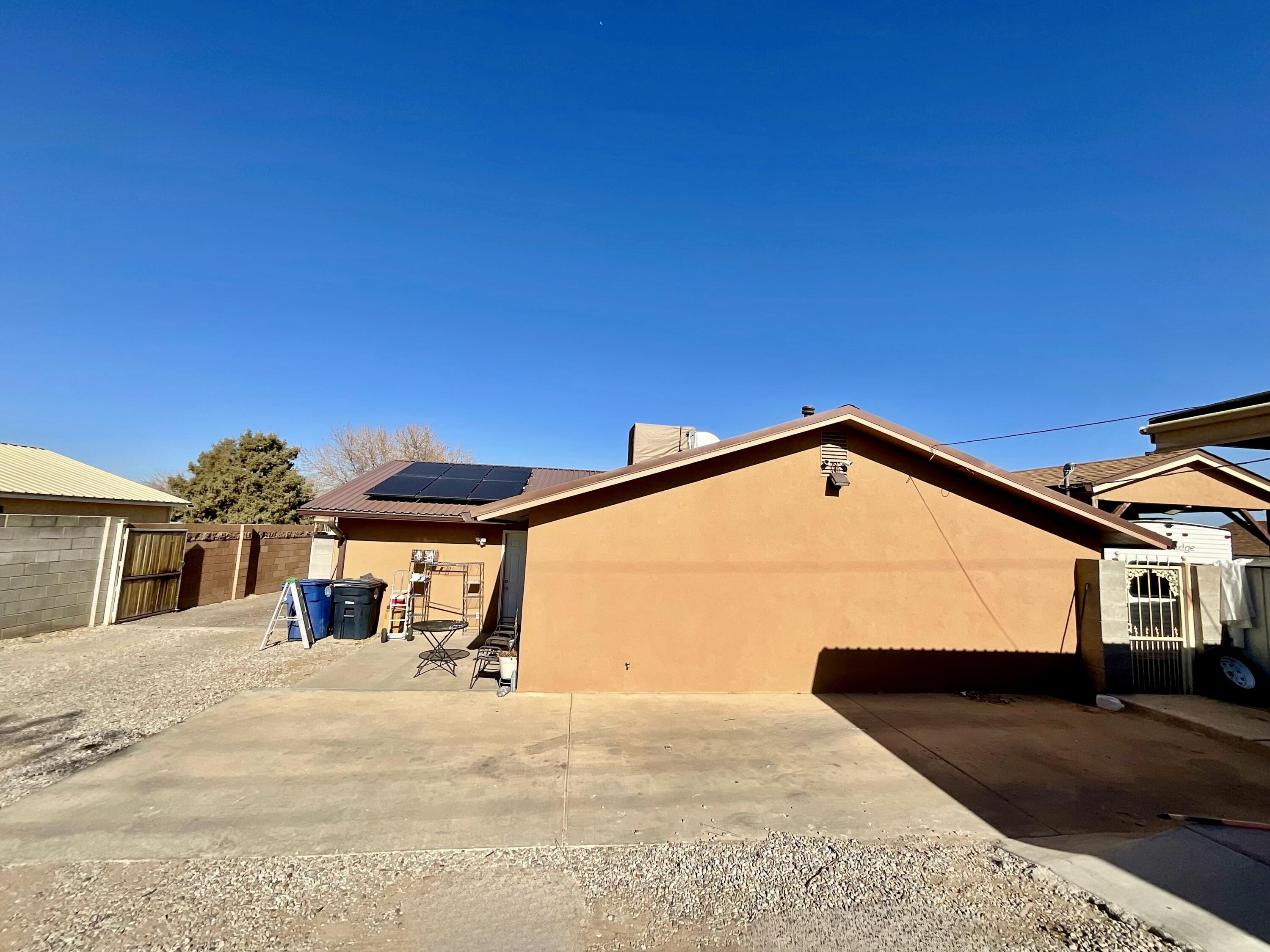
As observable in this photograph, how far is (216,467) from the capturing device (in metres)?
23.1

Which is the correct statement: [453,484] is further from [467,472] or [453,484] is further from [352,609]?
[352,609]

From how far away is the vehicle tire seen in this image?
742cm

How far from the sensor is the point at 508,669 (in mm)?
7391

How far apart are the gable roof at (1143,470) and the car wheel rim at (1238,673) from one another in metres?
4.12

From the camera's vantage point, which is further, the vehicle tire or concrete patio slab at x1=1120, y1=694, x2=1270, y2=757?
the vehicle tire

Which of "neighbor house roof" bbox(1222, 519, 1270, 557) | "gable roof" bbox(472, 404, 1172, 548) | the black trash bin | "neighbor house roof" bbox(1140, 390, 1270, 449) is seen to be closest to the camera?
"neighbor house roof" bbox(1140, 390, 1270, 449)

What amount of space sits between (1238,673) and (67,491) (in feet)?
78.6

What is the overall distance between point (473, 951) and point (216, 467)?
26.9 meters

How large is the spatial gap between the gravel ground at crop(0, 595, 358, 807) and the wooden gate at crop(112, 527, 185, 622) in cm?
40

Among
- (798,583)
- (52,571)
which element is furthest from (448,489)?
(798,583)

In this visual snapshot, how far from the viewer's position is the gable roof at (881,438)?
7332 mm

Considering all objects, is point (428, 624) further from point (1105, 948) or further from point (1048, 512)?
point (1048, 512)

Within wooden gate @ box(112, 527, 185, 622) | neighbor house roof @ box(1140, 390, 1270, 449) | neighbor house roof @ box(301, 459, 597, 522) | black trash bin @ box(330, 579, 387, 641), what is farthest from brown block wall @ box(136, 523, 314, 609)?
neighbor house roof @ box(1140, 390, 1270, 449)

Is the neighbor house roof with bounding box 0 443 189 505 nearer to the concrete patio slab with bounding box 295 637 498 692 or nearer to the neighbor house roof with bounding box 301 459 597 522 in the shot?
the neighbor house roof with bounding box 301 459 597 522
